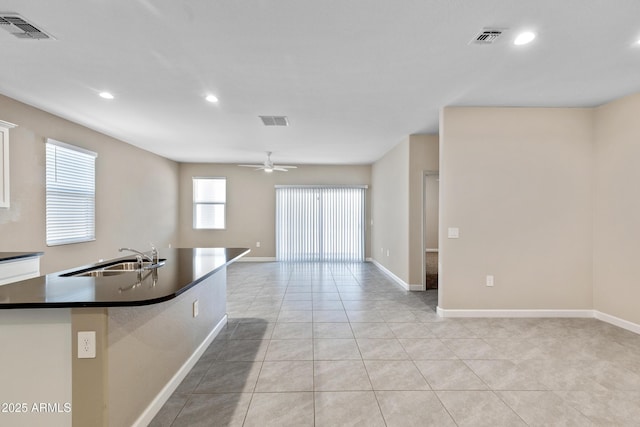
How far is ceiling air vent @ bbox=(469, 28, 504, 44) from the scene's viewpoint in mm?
2145

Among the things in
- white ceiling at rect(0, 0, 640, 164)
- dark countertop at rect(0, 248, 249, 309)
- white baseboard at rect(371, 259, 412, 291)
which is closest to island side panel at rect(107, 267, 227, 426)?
dark countertop at rect(0, 248, 249, 309)

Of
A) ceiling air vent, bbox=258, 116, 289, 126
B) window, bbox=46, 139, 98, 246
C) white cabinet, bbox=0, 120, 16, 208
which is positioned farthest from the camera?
ceiling air vent, bbox=258, 116, 289, 126

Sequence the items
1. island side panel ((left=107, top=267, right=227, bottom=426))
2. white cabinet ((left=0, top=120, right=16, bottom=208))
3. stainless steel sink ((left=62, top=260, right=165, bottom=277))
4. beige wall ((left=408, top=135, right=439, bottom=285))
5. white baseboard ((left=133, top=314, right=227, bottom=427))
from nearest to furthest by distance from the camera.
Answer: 1. island side panel ((left=107, top=267, right=227, bottom=426))
2. white baseboard ((left=133, top=314, right=227, bottom=427))
3. stainless steel sink ((left=62, top=260, right=165, bottom=277))
4. white cabinet ((left=0, top=120, right=16, bottom=208))
5. beige wall ((left=408, top=135, right=439, bottom=285))

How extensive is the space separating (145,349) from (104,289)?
513mm

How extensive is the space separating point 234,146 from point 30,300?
4.84 metres

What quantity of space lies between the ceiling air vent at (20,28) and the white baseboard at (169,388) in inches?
107

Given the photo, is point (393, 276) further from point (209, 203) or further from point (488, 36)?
point (209, 203)

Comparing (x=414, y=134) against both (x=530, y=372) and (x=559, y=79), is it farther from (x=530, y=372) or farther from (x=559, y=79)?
(x=530, y=372)

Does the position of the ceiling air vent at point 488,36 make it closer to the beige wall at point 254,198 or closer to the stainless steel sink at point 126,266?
the stainless steel sink at point 126,266

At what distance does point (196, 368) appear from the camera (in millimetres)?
2555

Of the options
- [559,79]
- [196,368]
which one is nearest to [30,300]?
[196,368]

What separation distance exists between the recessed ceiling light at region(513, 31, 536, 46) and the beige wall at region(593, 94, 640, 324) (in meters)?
2.20

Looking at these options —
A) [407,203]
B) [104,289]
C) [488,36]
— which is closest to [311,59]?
[488,36]

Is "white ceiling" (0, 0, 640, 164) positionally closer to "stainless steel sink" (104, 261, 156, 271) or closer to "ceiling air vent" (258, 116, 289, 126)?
"ceiling air vent" (258, 116, 289, 126)
